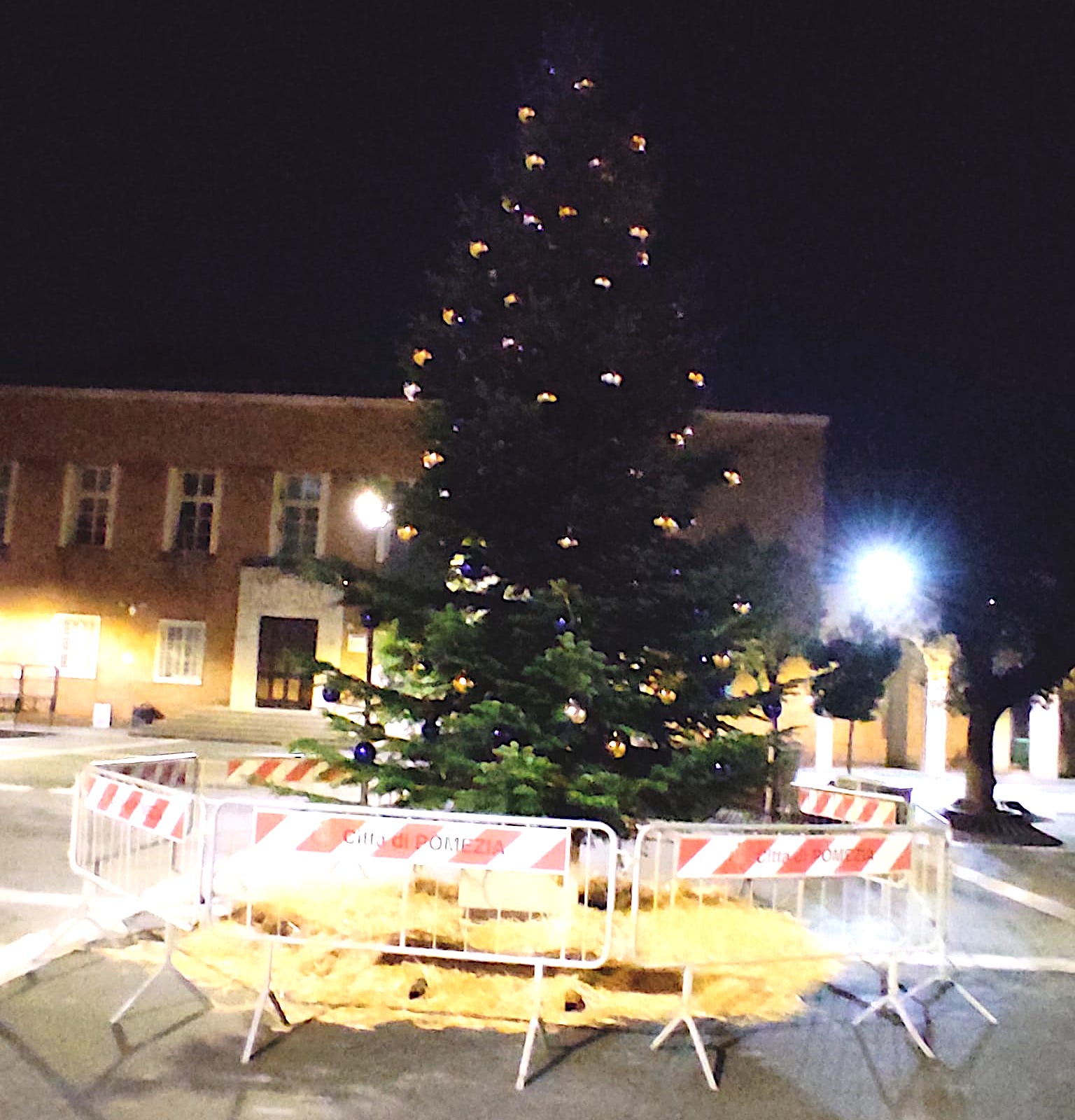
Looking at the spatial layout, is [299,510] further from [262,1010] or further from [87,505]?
[262,1010]

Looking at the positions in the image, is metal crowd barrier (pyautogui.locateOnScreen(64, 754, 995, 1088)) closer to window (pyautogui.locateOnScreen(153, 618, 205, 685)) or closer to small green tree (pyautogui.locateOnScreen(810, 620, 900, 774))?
small green tree (pyautogui.locateOnScreen(810, 620, 900, 774))

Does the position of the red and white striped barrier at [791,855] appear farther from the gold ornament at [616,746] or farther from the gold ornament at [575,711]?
the gold ornament at [616,746]

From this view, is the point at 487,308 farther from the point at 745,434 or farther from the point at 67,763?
the point at 745,434

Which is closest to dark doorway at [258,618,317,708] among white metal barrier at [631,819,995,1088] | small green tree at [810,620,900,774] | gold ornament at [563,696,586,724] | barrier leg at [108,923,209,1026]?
small green tree at [810,620,900,774]

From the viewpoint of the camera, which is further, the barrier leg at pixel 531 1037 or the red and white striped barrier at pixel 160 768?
the red and white striped barrier at pixel 160 768

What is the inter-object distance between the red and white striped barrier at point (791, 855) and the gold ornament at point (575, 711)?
162 cm

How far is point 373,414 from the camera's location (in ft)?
87.2

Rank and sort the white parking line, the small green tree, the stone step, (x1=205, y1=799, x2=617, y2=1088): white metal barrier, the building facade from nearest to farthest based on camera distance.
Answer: (x1=205, y1=799, x2=617, y2=1088): white metal barrier, the white parking line, the small green tree, the stone step, the building facade

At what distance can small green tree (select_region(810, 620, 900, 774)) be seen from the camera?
17.7m

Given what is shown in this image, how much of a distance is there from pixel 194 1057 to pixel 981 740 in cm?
1391

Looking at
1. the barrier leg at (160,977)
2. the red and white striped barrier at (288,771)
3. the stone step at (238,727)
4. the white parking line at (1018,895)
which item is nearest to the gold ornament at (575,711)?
the red and white striped barrier at (288,771)

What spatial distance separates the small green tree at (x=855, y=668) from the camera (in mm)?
17719

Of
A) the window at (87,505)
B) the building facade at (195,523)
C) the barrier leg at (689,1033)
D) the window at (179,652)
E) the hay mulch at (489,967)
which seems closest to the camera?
the barrier leg at (689,1033)

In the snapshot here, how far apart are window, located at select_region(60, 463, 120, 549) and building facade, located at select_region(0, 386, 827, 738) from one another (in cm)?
4
